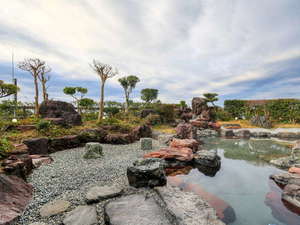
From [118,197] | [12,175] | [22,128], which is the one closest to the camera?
[118,197]

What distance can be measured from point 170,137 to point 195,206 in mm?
6021

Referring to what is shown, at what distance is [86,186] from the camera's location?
2.83 m

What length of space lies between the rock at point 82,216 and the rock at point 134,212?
174 millimetres

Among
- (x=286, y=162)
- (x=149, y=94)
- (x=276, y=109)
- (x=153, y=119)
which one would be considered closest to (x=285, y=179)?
(x=286, y=162)

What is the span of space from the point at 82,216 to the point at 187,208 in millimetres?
1494

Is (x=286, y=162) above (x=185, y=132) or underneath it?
underneath

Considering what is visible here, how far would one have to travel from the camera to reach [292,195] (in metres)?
2.81

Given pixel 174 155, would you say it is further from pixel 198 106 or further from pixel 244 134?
pixel 198 106

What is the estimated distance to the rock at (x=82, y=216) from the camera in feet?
6.00

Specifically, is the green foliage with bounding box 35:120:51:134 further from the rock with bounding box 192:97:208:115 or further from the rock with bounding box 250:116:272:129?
the rock with bounding box 250:116:272:129

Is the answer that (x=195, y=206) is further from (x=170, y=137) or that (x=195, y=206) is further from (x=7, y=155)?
(x=170, y=137)

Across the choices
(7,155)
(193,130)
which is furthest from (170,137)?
(7,155)

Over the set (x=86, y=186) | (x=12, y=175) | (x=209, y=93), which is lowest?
(x=86, y=186)

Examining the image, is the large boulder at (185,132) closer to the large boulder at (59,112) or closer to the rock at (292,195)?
the rock at (292,195)
